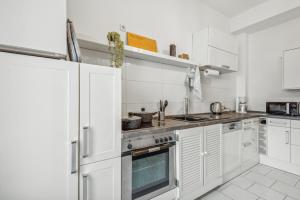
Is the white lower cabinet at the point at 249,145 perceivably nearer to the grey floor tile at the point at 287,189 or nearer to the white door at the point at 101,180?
the grey floor tile at the point at 287,189

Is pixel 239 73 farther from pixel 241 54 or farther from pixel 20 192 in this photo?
pixel 20 192

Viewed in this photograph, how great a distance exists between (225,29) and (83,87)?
333cm

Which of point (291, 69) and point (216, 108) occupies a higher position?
point (291, 69)

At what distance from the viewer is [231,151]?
2211 mm

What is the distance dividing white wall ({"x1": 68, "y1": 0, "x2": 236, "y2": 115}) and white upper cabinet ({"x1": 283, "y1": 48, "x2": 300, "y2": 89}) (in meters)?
1.26

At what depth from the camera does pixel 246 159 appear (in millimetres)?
2535

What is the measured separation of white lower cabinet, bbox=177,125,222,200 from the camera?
1588 millimetres

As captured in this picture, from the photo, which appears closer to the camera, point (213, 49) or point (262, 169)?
point (213, 49)

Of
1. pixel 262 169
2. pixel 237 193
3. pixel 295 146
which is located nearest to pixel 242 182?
pixel 237 193

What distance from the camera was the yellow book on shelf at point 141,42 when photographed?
192 cm

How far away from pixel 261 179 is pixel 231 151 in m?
0.67

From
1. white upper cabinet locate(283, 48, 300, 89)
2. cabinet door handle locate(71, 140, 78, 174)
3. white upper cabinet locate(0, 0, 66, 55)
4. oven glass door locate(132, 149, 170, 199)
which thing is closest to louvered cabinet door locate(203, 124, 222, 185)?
oven glass door locate(132, 149, 170, 199)

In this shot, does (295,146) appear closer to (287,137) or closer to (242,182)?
(287,137)

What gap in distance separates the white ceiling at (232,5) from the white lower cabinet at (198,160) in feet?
7.75
